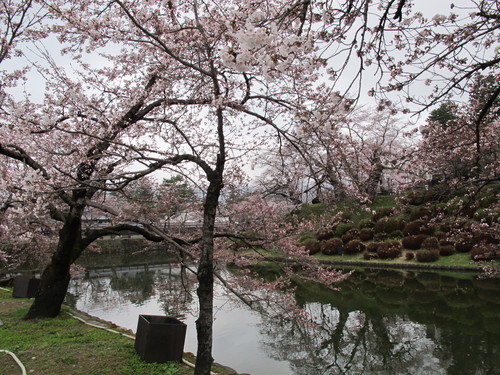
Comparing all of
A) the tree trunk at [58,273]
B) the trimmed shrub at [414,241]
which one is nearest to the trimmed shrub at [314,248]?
the trimmed shrub at [414,241]

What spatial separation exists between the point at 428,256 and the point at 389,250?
1.88 m

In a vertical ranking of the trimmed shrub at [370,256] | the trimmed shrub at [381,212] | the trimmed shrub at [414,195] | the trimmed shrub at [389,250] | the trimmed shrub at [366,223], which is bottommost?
the trimmed shrub at [370,256]

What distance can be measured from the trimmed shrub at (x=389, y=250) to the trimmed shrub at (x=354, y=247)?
49.0 inches

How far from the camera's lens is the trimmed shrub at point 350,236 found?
1912cm

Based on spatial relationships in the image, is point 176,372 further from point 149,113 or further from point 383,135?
point 383,135

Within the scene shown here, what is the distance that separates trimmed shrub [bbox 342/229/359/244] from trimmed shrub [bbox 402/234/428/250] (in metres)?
3.09

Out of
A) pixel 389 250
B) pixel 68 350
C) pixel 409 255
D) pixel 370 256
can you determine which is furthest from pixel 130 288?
pixel 409 255

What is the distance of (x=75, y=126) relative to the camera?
4578 mm

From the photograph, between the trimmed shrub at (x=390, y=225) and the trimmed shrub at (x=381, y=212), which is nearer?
the trimmed shrub at (x=390, y=225)

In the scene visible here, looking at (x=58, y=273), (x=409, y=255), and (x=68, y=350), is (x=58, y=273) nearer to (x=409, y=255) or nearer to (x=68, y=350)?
(x=68, y=350)

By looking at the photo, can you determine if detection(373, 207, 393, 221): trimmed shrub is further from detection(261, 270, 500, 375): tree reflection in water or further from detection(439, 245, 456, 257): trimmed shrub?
detection(261, 270, 500, 375): tree reflection in water

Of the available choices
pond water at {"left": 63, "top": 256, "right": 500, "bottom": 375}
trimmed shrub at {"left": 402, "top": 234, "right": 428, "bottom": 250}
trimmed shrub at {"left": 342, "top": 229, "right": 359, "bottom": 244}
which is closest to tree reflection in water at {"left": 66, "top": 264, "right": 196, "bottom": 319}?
pond water at {"left": 63, "top": 256, "right": 500, "bottom": 375}

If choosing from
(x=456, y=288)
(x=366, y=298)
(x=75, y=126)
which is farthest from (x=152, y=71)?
(x=456, y=288)

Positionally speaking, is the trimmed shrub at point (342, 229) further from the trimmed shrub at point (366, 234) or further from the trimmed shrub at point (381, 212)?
the trimmed shrub at point (381, 212)
